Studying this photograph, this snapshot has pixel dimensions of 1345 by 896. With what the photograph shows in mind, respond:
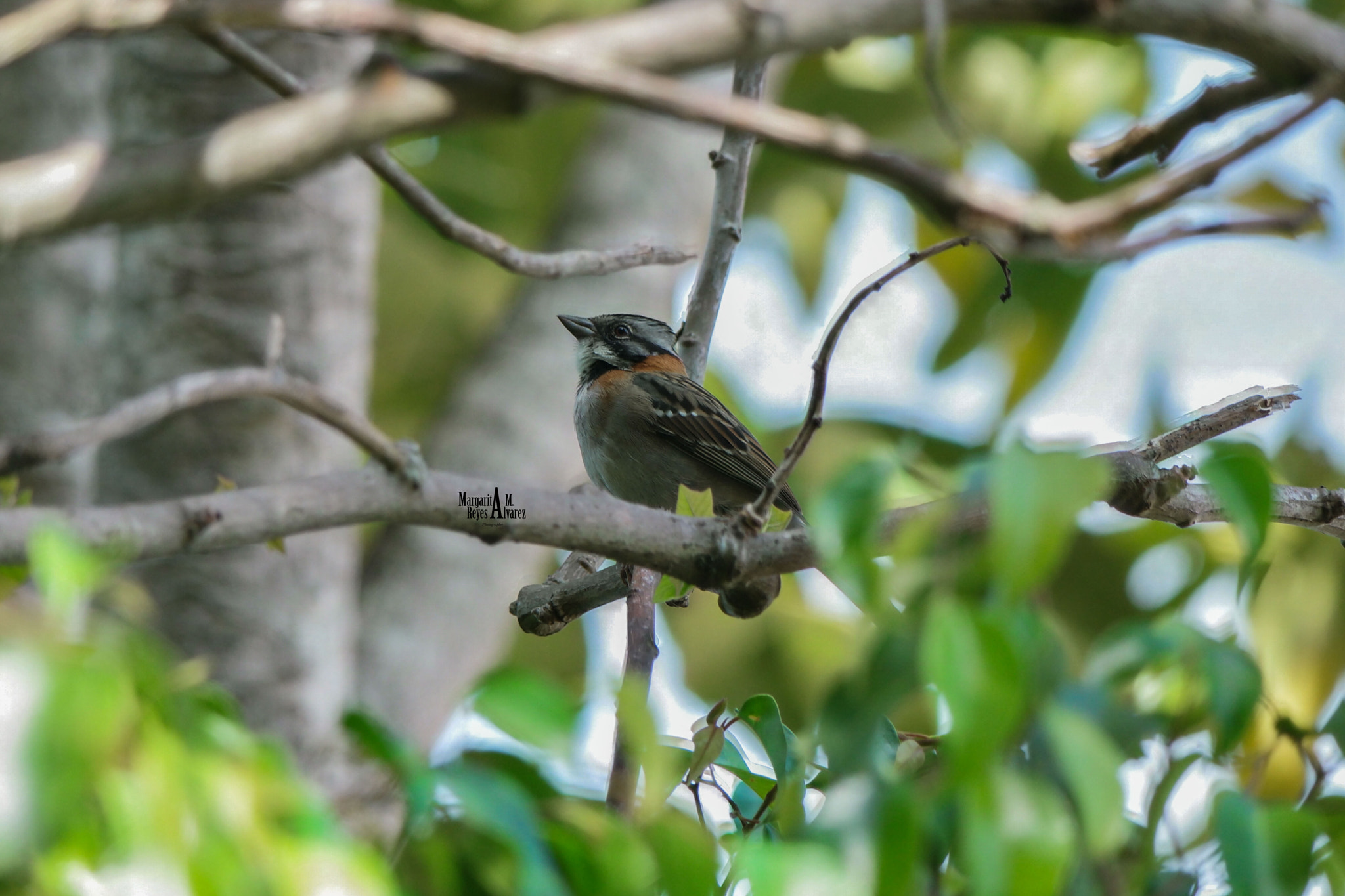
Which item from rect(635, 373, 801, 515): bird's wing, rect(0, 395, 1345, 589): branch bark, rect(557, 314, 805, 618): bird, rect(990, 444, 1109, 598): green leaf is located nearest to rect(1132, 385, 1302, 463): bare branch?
rect(0, 395, 1345, 589): branch bark

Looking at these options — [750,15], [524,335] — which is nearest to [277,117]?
[750,15]

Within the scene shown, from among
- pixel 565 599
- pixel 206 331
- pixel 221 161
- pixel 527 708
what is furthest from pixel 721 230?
pixel 206 331

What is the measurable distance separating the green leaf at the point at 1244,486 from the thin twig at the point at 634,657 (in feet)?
3.58

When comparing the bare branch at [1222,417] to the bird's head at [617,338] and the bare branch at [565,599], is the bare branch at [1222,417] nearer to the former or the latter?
the bare branch at [565,599]

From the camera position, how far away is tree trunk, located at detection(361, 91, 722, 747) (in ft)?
21.2

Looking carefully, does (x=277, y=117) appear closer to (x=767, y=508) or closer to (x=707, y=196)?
(x=767, y=508)

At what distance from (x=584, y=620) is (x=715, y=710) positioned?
234 inches

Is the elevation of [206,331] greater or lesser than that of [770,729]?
lesser

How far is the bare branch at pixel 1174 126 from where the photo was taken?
163cm

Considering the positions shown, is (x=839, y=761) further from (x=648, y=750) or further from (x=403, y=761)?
(x=403, y=761)

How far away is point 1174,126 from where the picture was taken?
1.73m

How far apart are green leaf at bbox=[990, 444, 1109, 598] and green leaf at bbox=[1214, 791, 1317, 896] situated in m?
0.54

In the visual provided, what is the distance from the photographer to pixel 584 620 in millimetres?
7934

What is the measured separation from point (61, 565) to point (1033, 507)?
1.27 metres
